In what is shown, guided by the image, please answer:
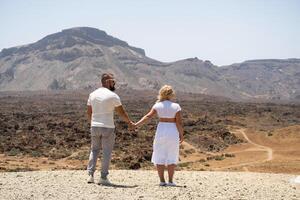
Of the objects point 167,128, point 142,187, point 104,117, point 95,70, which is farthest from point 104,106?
point 95,70

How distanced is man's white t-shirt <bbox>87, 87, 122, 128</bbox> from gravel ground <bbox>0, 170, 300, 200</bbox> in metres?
1.18

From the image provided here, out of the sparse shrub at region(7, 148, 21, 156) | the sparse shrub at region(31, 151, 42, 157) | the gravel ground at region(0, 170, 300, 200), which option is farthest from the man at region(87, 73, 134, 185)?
the sparse shrub at region(7, 148, 21, 156)

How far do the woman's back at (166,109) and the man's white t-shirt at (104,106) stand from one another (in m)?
0.74

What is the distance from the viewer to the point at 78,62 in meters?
151

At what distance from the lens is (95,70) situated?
143500 millimetres

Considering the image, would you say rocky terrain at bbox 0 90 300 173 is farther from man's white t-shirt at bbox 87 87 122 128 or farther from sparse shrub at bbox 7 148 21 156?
man's white t-shirt at bbox 87 87 122 128

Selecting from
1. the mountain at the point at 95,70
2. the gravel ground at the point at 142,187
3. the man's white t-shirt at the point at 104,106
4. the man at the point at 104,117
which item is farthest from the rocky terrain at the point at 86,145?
the mountain at the point at 95,70

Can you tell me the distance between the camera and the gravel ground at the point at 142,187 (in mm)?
8375

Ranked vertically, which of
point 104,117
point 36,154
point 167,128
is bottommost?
point 36,154

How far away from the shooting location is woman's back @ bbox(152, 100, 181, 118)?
29.6 ft

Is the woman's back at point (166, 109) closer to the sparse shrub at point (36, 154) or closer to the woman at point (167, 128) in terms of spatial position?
the woman at point (167, 128)

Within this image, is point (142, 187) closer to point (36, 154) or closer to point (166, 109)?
point (166, 109)

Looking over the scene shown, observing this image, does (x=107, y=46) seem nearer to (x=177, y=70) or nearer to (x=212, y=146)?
(x=177, y=70)

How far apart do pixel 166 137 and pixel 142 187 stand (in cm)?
107
